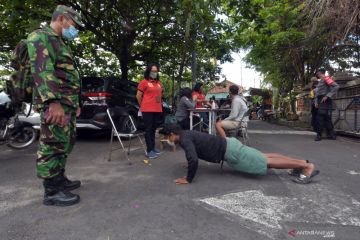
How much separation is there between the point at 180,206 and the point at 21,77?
216 cm

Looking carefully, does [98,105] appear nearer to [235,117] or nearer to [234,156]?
[235,117]

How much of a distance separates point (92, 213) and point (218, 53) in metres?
10.0

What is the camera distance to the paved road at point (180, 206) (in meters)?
2.93

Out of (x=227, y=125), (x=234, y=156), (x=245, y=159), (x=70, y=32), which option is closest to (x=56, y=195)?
(x=70, y=32)

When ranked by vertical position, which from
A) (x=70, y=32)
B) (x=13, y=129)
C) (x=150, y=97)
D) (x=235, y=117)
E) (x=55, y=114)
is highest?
(x=70, y=32)

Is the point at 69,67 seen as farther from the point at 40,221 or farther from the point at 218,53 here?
the point at 218,53

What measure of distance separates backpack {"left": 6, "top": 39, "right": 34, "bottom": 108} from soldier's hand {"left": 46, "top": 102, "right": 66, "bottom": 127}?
1.56 ft

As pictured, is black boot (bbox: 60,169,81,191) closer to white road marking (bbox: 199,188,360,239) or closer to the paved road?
the paved road

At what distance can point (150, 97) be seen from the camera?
601 cm

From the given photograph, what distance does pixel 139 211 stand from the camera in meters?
3.39

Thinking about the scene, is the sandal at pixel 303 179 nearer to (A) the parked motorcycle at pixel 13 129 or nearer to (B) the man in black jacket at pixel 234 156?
(B) the man in black jacket at pixel 234 156

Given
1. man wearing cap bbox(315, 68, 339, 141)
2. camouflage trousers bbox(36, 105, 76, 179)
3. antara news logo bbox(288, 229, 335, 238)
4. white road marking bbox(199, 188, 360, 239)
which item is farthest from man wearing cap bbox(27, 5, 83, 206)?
man wearing cap bbox(315, 68, 339, 141)

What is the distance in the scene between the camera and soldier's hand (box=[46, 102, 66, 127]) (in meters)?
3.21

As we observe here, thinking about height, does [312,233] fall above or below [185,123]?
below
